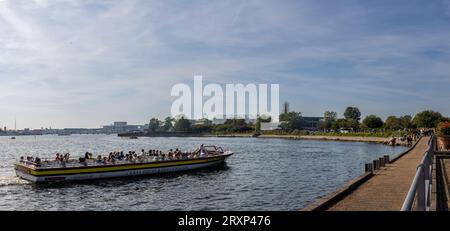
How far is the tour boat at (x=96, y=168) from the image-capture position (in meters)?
38.4

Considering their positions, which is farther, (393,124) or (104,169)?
(393,124)

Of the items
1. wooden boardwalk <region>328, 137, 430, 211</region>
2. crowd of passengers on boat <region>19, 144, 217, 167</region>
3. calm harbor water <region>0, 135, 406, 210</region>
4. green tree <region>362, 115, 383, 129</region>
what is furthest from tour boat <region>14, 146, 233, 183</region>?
green tree <region>362, 115, 383, 129</region>

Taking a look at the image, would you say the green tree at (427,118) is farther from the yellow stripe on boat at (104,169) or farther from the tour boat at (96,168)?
the tour boat at (96,168)

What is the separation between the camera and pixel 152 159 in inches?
1836

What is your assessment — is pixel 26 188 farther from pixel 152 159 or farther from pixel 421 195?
pixel 421 195

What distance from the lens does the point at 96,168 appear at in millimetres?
41062

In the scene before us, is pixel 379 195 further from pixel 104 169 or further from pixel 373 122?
Answer: pixel 373 122

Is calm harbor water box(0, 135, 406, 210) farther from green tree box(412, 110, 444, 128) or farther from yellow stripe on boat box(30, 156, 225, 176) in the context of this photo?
green tree box(412, 110, 444, 128)

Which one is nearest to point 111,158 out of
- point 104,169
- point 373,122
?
point 104,169

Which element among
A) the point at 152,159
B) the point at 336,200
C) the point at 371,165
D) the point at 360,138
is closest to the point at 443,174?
the point at 371,165

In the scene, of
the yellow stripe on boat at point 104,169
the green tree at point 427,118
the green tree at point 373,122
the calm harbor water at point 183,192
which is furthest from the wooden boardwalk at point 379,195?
the green tree at point 373,122
